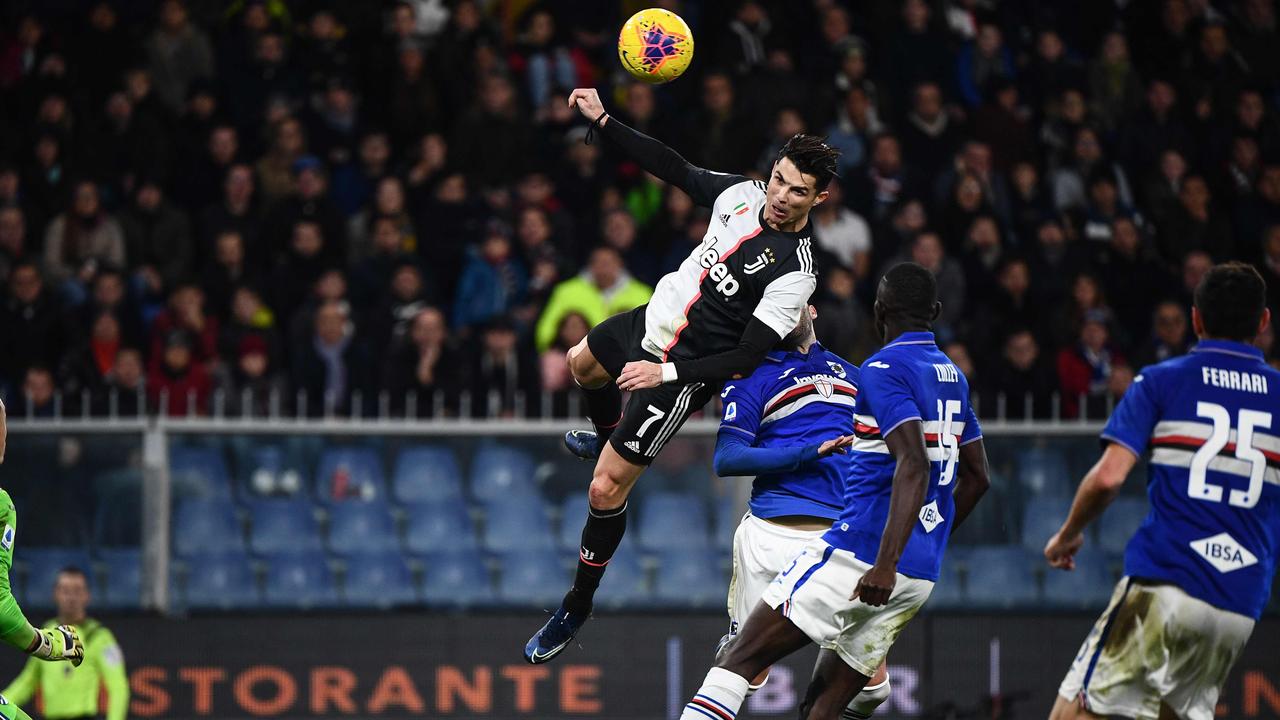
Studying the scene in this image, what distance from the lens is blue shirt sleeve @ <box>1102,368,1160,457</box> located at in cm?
594

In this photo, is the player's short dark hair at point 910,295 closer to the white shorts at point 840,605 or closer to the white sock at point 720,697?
the white shorts at point 840,605

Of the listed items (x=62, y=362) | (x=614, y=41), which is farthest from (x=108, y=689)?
(x=614, y=41)

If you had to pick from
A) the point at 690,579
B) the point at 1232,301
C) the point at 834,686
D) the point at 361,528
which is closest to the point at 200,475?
the point at 361,528

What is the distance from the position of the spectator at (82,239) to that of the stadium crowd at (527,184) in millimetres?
25

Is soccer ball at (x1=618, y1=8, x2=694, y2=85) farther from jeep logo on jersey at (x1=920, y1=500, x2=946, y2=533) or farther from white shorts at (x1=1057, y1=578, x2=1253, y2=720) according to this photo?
white shorts at (x1=1057, y1=578, x2=1253, y2=720)

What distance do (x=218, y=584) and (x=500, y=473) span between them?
6.56 ft

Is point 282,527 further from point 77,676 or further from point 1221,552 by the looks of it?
point 1221,552

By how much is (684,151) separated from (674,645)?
4.37 metres

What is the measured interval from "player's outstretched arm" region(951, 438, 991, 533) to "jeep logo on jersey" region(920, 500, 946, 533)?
20 centimetres

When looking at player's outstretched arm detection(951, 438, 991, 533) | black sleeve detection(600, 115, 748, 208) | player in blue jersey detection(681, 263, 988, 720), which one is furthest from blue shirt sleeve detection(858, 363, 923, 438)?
black sleeve detection(600, 115, 748, 208)

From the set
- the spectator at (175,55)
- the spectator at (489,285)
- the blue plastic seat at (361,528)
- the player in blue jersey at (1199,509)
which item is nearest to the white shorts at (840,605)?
the player in blue jersey at (1199,509)

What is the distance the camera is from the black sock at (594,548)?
26.9 ft

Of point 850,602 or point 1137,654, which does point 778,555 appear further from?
point 1137,654

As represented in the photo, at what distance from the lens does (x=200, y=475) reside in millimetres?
11617
